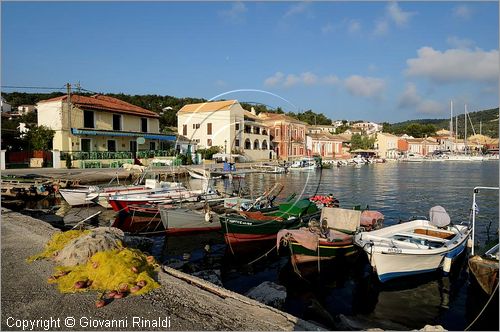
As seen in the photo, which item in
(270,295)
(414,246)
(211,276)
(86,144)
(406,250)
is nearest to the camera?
(270,295)

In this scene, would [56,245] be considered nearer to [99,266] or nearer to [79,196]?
[99,266]

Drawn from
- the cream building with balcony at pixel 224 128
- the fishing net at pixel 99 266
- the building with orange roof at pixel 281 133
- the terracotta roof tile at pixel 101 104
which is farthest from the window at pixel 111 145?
the building with orange roof at pixel 281 133

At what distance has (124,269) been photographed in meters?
7.78

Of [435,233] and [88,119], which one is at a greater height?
[88,119]

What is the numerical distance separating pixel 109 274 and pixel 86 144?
37.2 meters

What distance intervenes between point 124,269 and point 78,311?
4.79 feet

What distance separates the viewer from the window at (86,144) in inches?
1603

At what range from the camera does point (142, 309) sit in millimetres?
6508

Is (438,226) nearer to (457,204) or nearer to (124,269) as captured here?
(124,269)

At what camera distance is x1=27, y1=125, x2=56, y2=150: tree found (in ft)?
127

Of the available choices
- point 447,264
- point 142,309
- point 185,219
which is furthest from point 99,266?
point 447,264

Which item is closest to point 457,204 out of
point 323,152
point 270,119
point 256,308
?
point 256,308

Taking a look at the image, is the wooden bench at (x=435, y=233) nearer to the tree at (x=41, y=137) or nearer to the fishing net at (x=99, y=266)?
the fishing net at (x=99, y=266)

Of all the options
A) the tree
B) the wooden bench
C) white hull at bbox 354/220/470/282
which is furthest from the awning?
the wooden bench
